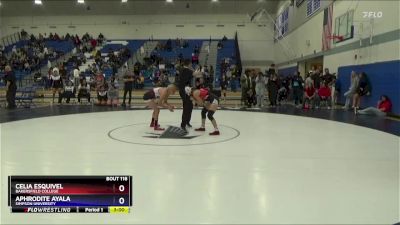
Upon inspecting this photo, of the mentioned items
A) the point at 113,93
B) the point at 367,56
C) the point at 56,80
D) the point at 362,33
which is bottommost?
the point at 113,93

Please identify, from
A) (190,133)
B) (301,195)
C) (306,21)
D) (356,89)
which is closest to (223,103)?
(356,89)

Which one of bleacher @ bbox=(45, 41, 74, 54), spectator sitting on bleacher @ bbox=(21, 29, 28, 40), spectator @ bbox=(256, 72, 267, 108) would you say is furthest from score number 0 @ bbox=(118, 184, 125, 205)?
spectator sitting on bleacher @ bbox=(21, 29, 28, 40)

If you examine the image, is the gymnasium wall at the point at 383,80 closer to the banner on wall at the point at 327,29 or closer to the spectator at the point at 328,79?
the spectator at the point at 328,79

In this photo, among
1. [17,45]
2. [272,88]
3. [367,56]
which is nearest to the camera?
[367,56]

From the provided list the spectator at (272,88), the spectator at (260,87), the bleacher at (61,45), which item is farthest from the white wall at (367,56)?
the bleacher at (61,45)

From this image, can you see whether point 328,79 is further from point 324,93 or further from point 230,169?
point 230,169

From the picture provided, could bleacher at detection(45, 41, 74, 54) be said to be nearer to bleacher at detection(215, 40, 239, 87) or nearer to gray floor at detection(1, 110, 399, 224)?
bleacher at detection(215, 40, 239, 87)

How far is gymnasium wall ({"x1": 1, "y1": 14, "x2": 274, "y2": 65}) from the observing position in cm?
2875

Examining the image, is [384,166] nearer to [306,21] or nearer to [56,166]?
[56,166]

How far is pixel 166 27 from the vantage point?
95.4 ft
